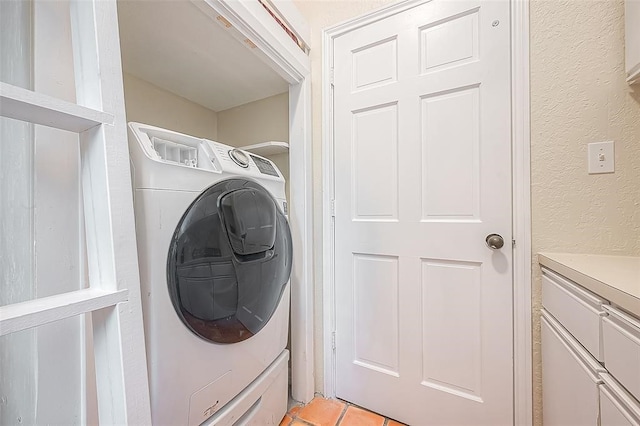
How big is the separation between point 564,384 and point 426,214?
72 cm

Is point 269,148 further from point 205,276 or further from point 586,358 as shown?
point 586,358

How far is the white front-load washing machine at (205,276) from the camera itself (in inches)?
26.5

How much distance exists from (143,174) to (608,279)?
1.20 m

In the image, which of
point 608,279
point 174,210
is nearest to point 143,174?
point 174,210

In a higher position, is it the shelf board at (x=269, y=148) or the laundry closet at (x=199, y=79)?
the laundry closet at (x=199, y=79)

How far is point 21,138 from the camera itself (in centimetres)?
53

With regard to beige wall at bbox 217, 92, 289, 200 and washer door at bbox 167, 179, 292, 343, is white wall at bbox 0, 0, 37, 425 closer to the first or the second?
washer door at bbox 167, 179, 292, 343

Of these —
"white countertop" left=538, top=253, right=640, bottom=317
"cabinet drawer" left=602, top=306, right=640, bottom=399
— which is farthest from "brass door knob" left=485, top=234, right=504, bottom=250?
"cabinet drawer" left=602, top=306, right=640, bottom=399

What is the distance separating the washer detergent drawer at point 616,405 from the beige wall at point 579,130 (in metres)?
0.45

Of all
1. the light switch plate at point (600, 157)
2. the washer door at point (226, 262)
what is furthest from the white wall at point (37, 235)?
the light switch plate at point (600, 157)

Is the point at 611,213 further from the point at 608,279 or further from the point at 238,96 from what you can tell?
the point at 238,96

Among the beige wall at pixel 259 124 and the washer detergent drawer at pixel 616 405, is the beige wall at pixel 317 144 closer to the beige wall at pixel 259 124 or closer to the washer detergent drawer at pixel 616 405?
the beige wall at pixel 259 124

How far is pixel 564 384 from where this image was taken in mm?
804

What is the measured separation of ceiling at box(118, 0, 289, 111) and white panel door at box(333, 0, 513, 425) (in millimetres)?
513
